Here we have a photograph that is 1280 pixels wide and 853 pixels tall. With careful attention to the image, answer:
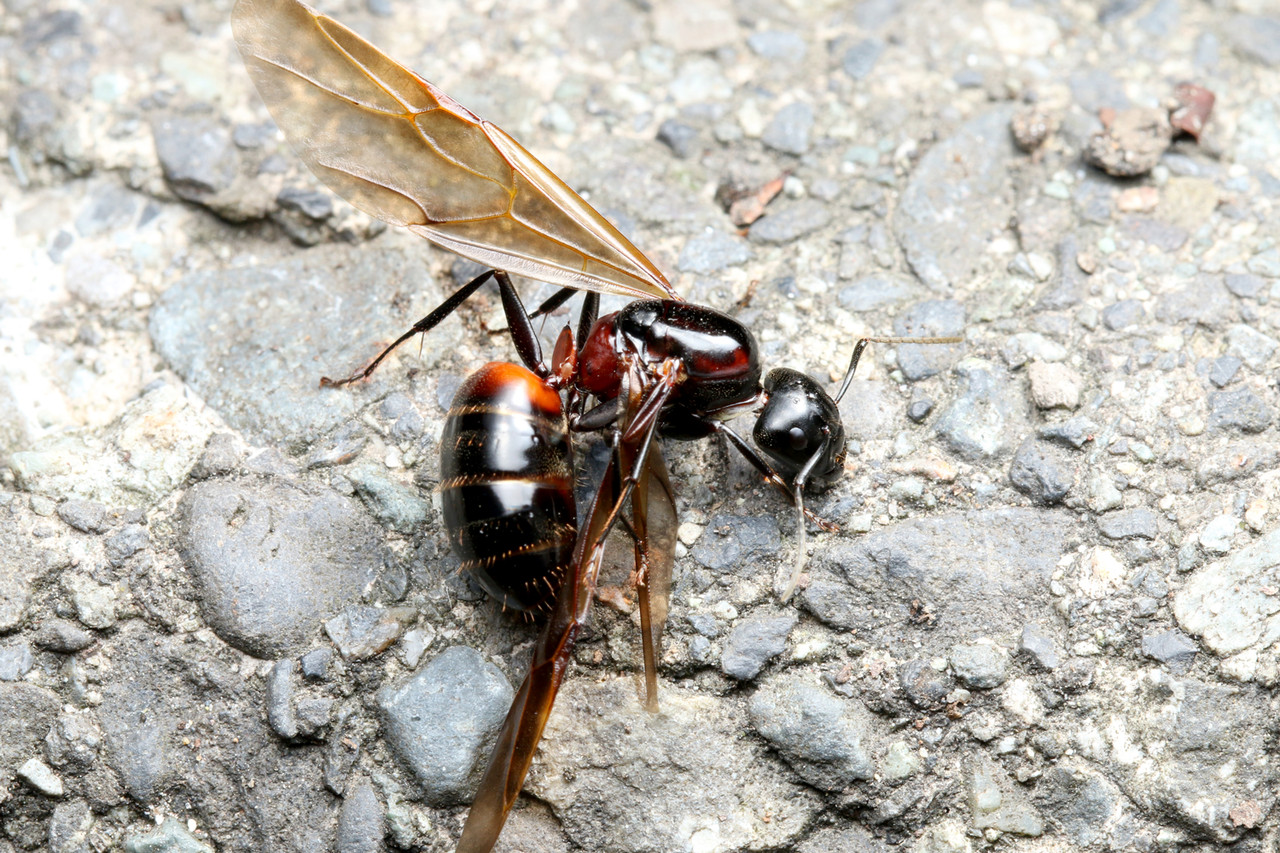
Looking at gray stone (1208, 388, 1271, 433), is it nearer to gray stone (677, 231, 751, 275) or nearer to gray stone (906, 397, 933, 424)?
gray stone (906, 397, 933, 424)

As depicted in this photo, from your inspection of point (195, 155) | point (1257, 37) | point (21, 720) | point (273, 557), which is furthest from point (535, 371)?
point (1257, 37)

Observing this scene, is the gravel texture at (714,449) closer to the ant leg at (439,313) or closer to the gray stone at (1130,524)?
the gray stone at (1130,524)

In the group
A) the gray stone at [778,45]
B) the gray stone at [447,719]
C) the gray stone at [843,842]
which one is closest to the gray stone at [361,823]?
the gray stone at [447,719]

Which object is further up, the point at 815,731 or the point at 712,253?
the point at 712,253

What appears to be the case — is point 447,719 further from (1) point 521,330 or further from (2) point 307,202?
(2) point 307,202

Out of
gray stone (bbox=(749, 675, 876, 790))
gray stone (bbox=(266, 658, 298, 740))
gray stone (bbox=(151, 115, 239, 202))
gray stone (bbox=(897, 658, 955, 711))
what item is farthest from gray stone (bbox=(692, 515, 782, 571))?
gray stone (bbox=(151, 115, 239, 202))

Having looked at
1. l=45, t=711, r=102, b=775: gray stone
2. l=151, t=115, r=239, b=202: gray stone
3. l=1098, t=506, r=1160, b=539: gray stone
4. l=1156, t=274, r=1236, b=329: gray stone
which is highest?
l=151, t=115, r=239, b=202: gray stone
